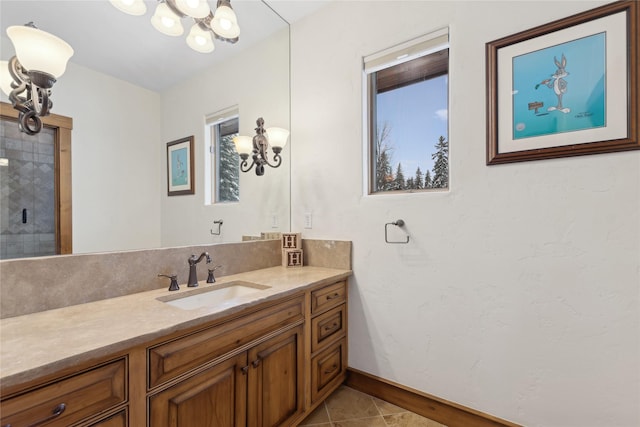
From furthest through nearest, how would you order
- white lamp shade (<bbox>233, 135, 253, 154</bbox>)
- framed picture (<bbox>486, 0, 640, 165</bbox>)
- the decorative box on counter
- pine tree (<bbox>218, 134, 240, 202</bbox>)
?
the decorative box on counter
white lamp shade (<bbox>233, 135, 253, 154</bbox>)
pine tree (<bbox>218, 134, 240, 202</bbox>)
framed picture (<bbox>486, 0, 640, 165</bbox>)

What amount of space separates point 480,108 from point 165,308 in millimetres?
1756

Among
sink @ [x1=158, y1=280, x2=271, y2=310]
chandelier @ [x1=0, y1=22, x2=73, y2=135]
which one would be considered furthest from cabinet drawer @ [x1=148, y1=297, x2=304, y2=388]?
chandelier @ [x1=0, y1=22, x2=73, y2=135]

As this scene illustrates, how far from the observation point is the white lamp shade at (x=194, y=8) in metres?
1.49

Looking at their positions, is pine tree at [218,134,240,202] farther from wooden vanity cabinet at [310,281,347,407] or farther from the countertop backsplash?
wooden vanity cabinet at [310,281,347,407]

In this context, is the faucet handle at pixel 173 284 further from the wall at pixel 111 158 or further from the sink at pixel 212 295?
the wall at pixel 111 158

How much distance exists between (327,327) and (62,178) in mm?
1509

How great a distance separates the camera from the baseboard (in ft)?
5.01

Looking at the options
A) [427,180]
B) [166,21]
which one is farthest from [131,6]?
[427,180]

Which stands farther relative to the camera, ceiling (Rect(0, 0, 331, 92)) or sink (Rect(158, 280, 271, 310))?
sink (Rect(158, 280, 271, 310))

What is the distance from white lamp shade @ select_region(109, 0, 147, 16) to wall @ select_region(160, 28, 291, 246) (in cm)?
35

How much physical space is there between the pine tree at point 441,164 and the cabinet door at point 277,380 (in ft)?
3.85

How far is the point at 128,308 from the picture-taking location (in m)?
1.13

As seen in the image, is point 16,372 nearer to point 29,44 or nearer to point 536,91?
point 29,44

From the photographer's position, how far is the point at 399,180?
1.89 meters
